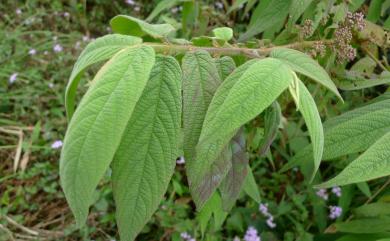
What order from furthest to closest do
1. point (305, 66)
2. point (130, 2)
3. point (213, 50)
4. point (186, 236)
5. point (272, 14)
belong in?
point (130, 2) → point (186, 236) → point (272, 14) → point (213, 50) → point (305, 66)

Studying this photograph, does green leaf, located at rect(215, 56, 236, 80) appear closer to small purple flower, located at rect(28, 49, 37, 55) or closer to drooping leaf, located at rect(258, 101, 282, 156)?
drooping leaf, located at rect(258, 101, 282, 156)

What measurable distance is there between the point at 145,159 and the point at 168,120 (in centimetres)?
6

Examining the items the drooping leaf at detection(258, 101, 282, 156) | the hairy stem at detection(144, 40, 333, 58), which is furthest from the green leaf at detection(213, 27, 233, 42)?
the drooping leaf at detection(258, 101, 282, 156)

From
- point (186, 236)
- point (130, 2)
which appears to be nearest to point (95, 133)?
point (186, 236)

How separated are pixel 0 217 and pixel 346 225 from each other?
1.66 meters

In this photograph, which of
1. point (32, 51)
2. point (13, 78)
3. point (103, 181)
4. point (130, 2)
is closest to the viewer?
point (103, 181)

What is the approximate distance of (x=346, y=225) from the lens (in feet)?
4.87

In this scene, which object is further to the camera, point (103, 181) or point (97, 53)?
point (103, 181)

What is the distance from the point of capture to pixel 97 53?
0.71 meters

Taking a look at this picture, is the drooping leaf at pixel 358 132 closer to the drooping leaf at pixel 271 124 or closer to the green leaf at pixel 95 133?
the drooping leaf at pixel 271 124

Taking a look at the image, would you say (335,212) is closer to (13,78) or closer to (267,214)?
(267,214)

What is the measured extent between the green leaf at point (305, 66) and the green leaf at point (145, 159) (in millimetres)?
167

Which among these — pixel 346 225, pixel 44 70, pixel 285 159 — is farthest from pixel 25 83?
pixel 346 225

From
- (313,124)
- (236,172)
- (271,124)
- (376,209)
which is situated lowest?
(376,209)
